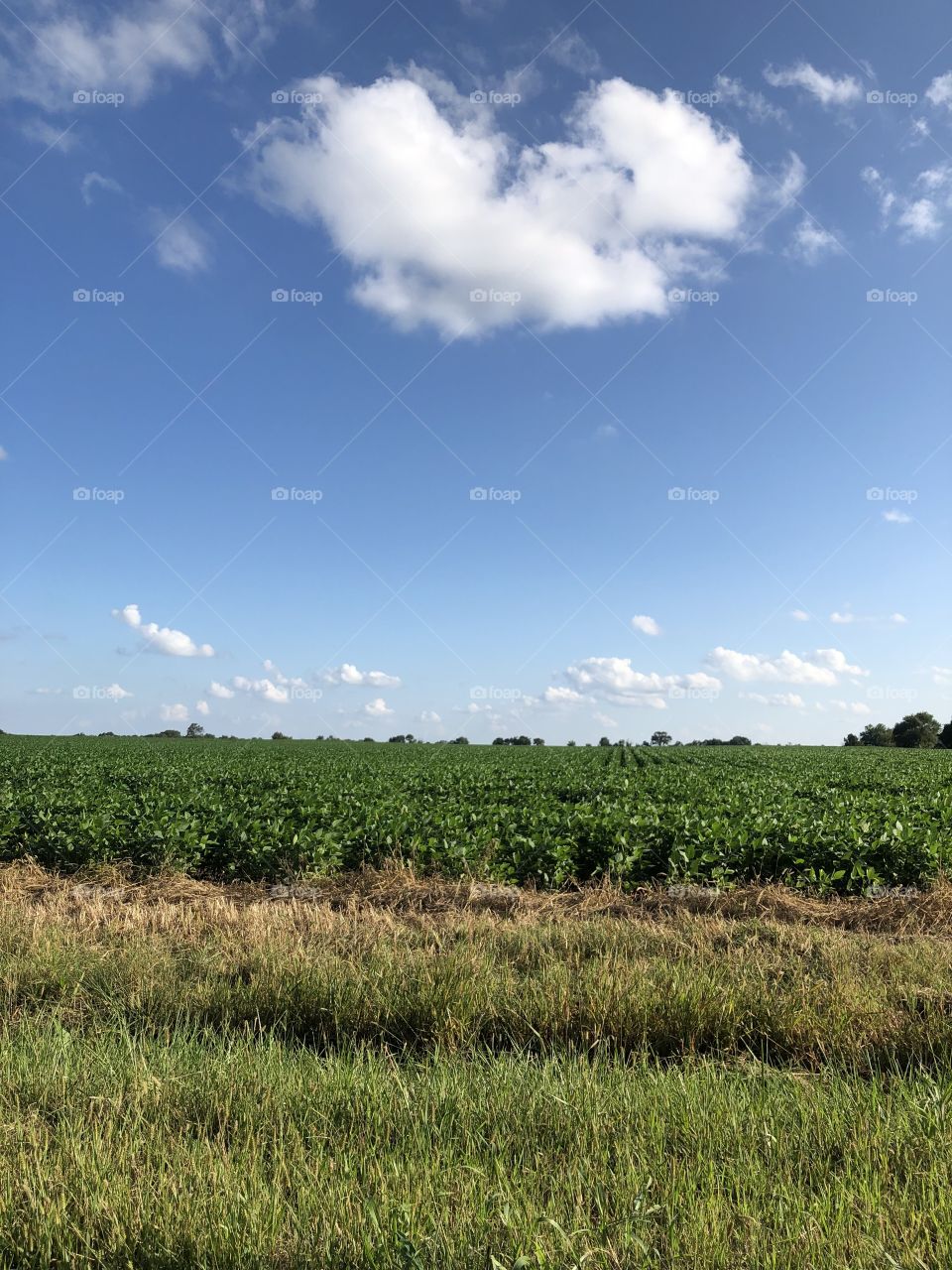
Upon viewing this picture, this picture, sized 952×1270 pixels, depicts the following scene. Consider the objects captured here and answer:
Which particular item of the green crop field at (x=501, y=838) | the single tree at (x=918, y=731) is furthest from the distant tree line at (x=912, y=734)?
the green crop field at (x=501, y=838)

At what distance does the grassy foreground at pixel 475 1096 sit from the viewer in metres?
2.79

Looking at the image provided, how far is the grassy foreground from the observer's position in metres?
2.79

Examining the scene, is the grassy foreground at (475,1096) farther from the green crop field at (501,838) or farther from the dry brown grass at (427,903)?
the green crop field at (501,838)

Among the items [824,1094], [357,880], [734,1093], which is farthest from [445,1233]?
[357,880]

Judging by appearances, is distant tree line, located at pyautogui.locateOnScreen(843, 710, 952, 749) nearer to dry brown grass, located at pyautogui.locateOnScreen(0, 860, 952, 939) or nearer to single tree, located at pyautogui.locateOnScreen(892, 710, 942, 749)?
single tree, located at pyautogui.locateOnScreen(892, 710, 942, 749)

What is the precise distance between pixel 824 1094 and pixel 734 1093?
0.48 metres

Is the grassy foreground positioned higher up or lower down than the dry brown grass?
higher up

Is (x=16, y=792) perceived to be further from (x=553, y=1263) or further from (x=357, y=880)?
(x=553, y=1263)

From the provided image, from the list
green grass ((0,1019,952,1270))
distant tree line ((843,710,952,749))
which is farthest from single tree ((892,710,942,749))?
green grass ((0,1019,952,1270))

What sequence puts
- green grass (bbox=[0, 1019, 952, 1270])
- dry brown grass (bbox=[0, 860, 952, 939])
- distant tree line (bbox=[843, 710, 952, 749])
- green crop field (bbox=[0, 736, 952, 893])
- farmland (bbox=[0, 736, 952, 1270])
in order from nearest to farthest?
green grass (bbox=[0, 1019, 952, 1270])
farmland (bbox=[0, 736, 952, 1270])
dry brown grass (bbox=[0, 860, 952, 939])
green crop field (bbox=[0, 736, 952, 893])
distant tree line (bbox=[843, 710, 952, 749])

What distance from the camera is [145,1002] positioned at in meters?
5.61

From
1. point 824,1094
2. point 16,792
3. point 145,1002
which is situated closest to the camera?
point 824,1094

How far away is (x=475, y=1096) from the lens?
3922mm

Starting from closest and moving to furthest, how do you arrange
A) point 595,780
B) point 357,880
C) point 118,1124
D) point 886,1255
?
1. point 886,1255
2. point 118,1124
3. point 357,880
4. point 595,780
